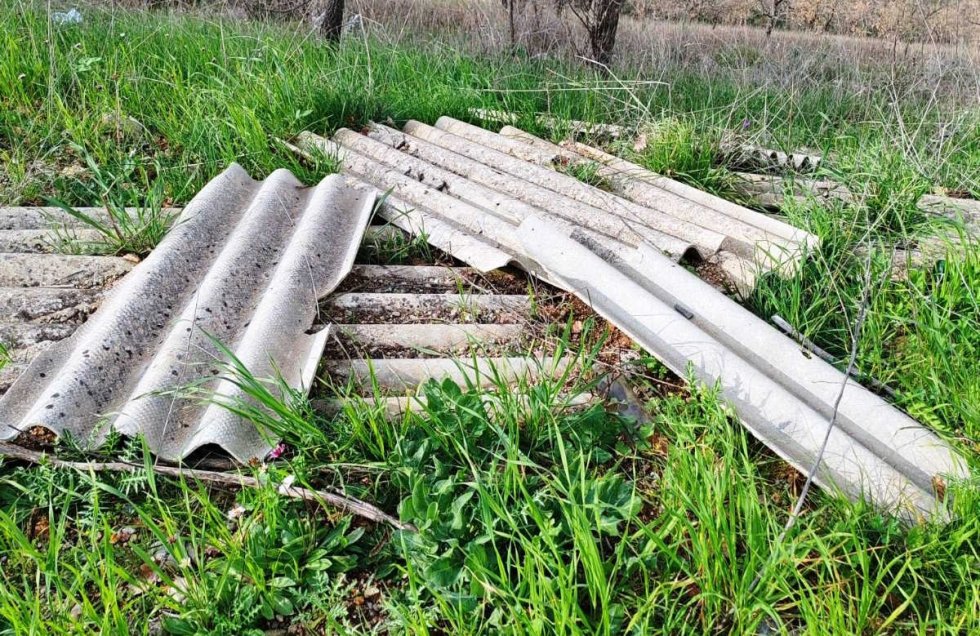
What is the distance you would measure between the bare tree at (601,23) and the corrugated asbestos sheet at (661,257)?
2.85 metres

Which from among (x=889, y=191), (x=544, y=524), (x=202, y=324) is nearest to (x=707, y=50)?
(x=889, y=191)

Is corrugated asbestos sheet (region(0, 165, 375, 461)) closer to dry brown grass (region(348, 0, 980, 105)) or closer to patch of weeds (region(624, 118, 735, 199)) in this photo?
patch of weeds (region(624, 118, 735, 199))

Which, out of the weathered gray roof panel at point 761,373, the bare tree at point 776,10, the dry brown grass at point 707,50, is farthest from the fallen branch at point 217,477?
the bare tree at point 776,10

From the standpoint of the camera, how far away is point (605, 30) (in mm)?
6566

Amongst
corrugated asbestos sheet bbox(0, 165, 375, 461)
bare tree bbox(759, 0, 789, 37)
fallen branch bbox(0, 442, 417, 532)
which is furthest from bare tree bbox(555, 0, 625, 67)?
bare tree bbox(759, 0, 789, 37)

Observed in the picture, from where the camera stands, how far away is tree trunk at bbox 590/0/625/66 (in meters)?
6.45

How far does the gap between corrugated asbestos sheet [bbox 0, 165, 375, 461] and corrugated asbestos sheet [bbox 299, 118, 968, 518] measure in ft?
1.77

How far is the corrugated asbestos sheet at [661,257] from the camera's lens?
1.91m

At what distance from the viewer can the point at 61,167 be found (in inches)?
154

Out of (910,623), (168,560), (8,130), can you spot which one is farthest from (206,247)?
(910,623)

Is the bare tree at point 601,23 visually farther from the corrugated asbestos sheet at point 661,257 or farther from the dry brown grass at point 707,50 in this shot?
the corrugated asbestos sheet at point 661,257

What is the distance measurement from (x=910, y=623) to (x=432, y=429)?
1202 millimetres

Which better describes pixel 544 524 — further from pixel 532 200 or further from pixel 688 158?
pixel 688 158

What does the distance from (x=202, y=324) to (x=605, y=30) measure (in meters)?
5.43
